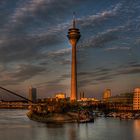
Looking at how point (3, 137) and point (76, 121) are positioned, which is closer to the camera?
point (3, 137)

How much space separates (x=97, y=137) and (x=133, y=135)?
4122mm

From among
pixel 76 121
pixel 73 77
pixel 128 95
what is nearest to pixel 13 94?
pixel 73 77

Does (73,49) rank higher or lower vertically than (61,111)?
higher

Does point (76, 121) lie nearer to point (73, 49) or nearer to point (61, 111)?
point (61, 111)

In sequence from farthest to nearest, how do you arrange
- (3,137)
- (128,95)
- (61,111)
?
(128,95) → (61,111) → (3,137)

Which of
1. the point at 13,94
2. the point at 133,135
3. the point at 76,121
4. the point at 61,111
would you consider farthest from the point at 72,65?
the point at 133,135

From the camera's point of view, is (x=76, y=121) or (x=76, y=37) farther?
(x=76, y=37)

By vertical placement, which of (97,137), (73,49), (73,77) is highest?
(73,49)

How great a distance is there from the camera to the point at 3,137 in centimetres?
3956

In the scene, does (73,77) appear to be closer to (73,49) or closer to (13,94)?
(73,49)

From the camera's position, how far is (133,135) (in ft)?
135

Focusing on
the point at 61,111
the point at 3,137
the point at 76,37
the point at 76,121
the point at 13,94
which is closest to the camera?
the point at 3,137

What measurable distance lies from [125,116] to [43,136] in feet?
112

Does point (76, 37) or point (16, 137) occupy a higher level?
point (76, 37)
